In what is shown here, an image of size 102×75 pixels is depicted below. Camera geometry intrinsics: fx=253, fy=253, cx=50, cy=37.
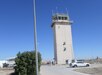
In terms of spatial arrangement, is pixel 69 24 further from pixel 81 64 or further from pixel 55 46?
pixel 81 64

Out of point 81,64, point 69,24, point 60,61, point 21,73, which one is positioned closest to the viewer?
point 21,73

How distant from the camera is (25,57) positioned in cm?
3116

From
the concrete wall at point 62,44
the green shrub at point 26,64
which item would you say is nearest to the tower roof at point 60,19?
the concrete wall at point 62,44

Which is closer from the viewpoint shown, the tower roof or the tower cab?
the tower roof

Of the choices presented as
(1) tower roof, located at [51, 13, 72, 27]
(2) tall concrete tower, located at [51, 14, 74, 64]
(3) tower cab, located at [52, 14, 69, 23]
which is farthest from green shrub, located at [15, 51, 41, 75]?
(3) tower cab, located at [52, 14, 69, 23]

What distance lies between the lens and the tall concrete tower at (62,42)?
9550 cm

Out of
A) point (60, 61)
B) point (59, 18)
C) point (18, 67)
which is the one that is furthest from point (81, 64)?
point (59, 18)

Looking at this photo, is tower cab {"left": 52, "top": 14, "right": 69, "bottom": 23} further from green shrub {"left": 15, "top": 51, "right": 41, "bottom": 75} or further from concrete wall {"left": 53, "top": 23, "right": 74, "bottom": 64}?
green shrub {"left": 15, "top": 51, "right": 41, "bottom": 75}

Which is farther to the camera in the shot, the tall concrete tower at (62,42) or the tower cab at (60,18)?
the tower cab at (60,18)

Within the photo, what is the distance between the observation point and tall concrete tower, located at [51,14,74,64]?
313ft

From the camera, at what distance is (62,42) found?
9681 centimetres

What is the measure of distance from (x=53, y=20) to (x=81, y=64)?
134 feet

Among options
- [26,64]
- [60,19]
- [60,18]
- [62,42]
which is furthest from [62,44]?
[26,64]

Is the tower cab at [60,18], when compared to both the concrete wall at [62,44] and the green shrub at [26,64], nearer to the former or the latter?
the concrete wall at [62,44]
